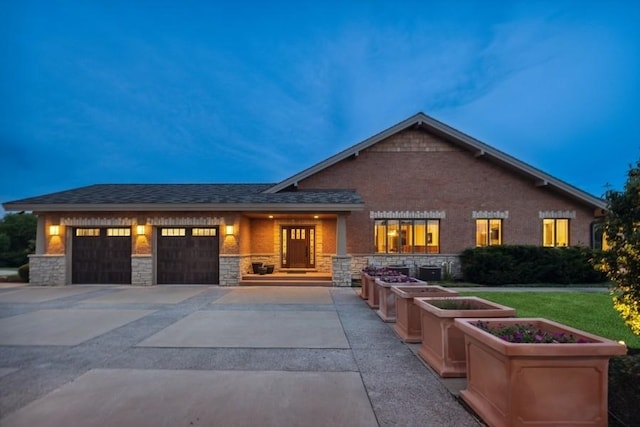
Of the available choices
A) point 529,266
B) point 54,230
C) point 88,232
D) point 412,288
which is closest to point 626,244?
point 412,288

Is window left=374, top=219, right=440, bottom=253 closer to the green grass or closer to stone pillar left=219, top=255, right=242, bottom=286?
the green grass

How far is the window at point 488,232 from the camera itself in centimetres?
1684

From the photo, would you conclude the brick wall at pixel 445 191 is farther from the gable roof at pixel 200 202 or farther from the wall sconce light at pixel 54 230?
the wall sconce light at pixel 54 230

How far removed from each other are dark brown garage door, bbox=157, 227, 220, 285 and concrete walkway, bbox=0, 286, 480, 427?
561cm

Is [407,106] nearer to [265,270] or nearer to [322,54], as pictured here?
[322,54]

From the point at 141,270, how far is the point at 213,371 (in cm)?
1134

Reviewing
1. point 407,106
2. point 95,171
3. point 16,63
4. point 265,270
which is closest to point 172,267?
point 265,270

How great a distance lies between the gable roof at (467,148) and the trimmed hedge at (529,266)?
2819 mm

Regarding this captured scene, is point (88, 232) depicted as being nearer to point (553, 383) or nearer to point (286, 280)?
point (286, 280)

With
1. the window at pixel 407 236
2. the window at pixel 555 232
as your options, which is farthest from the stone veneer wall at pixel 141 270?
the window at pixel 555 232

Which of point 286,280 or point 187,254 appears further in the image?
point 187,254

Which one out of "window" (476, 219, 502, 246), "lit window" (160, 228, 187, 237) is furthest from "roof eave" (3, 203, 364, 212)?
"window" (476, 219, 502, 246)

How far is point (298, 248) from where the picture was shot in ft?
56.1

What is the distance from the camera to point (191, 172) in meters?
166
